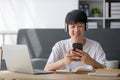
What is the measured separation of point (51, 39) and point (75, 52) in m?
2.23

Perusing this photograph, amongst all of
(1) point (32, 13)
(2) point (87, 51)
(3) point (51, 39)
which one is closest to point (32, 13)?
(1) point (32, 13)

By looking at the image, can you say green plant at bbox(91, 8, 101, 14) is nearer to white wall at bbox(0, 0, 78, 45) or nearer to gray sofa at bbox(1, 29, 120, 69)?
white wall at bbox(0, 0, 78, 45)

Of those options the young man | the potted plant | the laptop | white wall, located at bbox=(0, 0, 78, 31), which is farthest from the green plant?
the laptop

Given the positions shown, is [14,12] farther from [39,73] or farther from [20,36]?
[39,73]

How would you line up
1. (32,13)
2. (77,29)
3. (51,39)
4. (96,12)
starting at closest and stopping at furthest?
(77,29)
(51,39)
(96,12)
(32,13)

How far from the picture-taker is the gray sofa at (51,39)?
389 cm

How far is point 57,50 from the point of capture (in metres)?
2.27

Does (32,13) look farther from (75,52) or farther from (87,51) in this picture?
(75,52)

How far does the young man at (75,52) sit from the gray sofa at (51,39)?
154cm

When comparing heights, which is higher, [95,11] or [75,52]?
[95,11]

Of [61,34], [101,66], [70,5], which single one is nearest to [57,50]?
[101,66]

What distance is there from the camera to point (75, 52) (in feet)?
6.22

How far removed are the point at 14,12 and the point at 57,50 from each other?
2849 mm

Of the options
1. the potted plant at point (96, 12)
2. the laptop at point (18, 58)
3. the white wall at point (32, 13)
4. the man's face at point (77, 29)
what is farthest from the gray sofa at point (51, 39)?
the laptop at point (18, 58)
